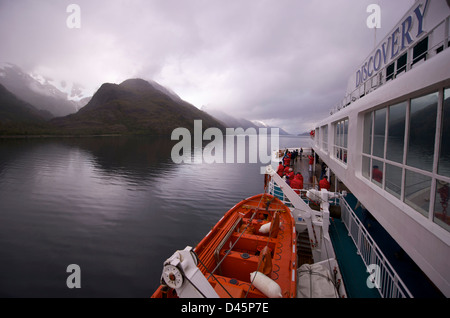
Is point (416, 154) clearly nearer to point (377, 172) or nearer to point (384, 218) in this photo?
point (384, 218)

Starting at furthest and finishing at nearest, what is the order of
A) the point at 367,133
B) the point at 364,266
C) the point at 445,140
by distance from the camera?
the point at 367,133
the point at 364,266
the point at 445,140

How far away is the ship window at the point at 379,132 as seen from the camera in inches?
221

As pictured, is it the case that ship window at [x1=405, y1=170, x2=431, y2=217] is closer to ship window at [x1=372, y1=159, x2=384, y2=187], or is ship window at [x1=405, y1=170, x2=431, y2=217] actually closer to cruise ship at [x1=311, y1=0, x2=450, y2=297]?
cruise ship at [x1=311, y1=0, x2=450, y2=297]

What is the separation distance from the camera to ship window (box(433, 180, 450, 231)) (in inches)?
129

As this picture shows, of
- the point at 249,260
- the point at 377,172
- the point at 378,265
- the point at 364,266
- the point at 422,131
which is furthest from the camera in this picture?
the point at 364,266

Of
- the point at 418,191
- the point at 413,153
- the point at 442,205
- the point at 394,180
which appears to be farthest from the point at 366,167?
the point at 442,205

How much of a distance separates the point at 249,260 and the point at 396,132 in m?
4.91

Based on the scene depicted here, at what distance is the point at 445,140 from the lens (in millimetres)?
3311

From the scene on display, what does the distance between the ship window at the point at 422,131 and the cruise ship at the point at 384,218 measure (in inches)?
0.7

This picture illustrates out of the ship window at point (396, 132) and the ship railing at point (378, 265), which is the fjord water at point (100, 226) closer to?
the ship railing at point (378, 265)

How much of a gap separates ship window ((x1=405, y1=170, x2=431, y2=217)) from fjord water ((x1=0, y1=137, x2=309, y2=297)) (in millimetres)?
8361

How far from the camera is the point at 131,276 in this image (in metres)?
8.38
